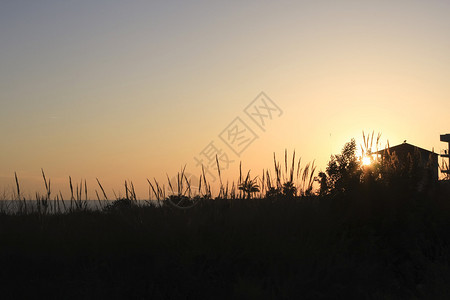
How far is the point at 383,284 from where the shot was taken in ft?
22.6

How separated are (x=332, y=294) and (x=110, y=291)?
10.6 feet

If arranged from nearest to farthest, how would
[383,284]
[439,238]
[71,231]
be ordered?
[383,284] < [439,238] < [71,231]

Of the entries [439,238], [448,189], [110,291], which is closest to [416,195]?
[439,238]

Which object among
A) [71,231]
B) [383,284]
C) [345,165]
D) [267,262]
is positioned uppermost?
[345,165]

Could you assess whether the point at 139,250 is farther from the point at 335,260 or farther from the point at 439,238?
the point at 439,238

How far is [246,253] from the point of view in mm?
7156

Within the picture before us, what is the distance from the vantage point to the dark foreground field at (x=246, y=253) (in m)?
6.45

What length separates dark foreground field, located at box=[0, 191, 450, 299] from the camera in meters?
6.45

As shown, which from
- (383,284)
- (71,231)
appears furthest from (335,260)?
(71,231)

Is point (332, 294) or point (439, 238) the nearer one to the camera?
point (332, 294)

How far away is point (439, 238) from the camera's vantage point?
7.97 m

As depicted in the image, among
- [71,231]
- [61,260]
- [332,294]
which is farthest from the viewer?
[71,231]

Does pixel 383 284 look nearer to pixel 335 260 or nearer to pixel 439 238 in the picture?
pixel 335 260

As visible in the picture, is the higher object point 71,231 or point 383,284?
point 71,231
